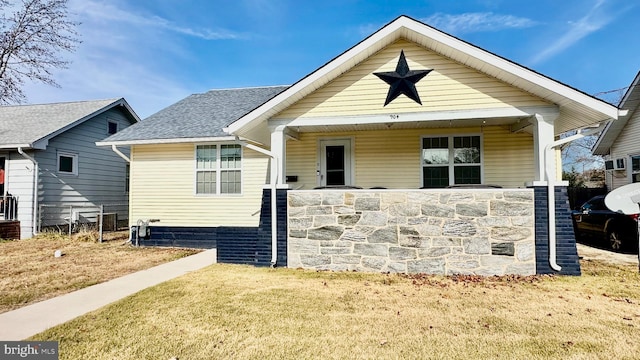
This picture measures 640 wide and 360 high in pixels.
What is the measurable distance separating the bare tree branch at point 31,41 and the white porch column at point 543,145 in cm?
2198

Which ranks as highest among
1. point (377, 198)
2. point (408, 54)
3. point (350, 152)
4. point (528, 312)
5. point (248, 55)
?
point (248, 55)

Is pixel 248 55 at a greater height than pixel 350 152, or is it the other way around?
pixel 248 55

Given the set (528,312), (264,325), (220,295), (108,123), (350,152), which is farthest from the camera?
(108,123)

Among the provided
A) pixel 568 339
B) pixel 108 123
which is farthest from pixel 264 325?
pixel 108 123

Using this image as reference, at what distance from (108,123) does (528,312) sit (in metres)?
17.8

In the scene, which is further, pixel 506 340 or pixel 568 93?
pixel 568 93

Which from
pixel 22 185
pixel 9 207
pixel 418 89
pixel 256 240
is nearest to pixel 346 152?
pixel 418 89

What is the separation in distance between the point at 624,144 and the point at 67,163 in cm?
2411

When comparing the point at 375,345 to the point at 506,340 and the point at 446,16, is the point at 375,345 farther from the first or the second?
the point at 446,16

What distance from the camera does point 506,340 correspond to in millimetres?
3748

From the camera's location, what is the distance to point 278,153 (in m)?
7.89

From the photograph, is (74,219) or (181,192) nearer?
(181,192)

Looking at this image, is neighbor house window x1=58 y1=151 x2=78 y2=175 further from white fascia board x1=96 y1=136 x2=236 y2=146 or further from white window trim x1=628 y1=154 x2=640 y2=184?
white window trim x1=628 y1=154 x2=640 y2=184

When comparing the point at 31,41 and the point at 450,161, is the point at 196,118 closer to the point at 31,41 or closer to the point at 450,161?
the point at 450,161
